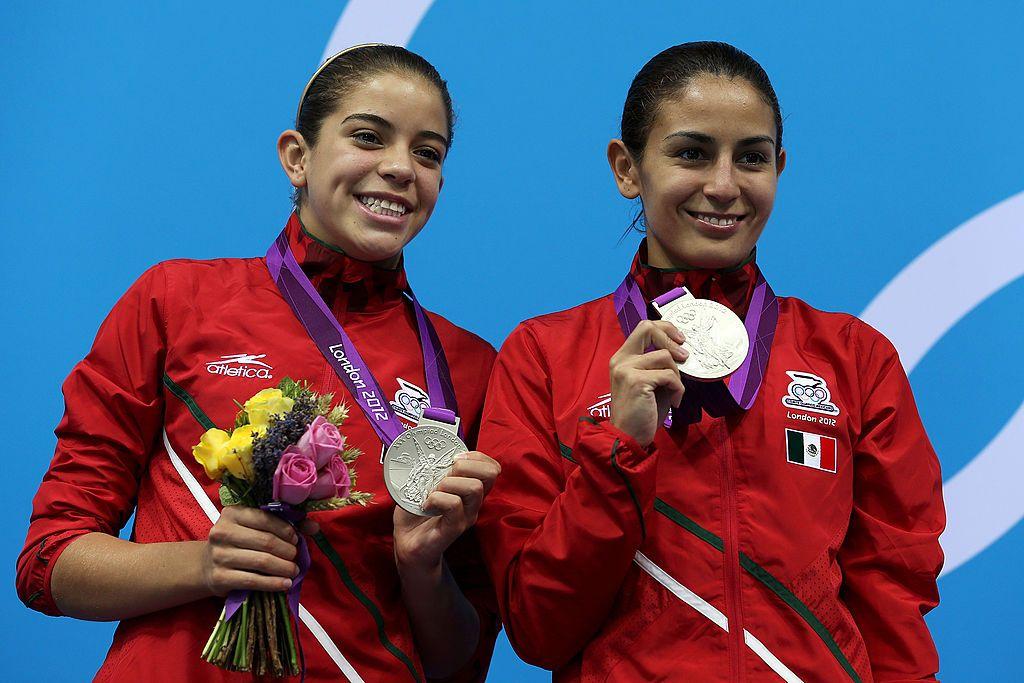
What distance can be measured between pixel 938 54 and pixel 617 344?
1376 millimetres

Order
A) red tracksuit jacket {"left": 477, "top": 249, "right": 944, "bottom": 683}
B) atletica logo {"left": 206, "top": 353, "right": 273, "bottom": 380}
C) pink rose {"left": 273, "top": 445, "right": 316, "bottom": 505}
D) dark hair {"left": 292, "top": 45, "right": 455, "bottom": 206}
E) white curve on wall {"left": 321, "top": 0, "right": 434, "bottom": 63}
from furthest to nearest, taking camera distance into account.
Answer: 1. white curve on wall {"left": 321, "top": 0, "right": 434, "bottom": 63}
2. dark hair {"left": 292, "top": 45, "right": 455, "bottom": 206}
3. atletica logo {"left": 206, "top": 353, "right": 273, "bottom": 380}
4. red tracksuit jacket {"left": 477, "top": 249, "right": 944, "bottom": 683}
5. pink rose {"left": 273, "top": 445, "right": 316, "bottom": 505}

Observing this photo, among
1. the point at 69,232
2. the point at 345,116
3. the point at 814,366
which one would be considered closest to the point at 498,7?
the point at 345,116

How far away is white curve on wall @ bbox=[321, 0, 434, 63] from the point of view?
3.03 metres

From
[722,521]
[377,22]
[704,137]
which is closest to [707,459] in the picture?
[722,521]

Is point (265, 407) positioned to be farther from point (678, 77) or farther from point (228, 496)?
point (678, 77)

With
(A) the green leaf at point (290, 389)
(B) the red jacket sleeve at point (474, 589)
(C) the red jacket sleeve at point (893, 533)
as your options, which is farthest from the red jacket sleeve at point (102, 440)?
(C) the red jacket sleeve at point (893, 533)

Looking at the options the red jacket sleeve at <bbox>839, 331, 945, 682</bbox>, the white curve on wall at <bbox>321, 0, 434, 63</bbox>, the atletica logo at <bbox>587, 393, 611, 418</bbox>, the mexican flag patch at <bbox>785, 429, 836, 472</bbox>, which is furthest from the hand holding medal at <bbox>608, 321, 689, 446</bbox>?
the white curve on wall at <bbox>321, 0, 434, 63</bbox>

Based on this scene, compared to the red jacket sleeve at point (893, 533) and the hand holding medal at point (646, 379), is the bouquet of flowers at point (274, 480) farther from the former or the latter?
the red jacket sleeve at point (893, 533)

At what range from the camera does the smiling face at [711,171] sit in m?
2.14

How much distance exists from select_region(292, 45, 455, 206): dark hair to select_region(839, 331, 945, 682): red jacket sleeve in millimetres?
967

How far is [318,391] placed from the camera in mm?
2111

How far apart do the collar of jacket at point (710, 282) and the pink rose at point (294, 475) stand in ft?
2.38

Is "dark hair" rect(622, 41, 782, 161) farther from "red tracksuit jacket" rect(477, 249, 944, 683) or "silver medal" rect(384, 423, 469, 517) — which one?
"silver medal" rect(384, 423, 469, 517)

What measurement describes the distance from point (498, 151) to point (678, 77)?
874 mm
